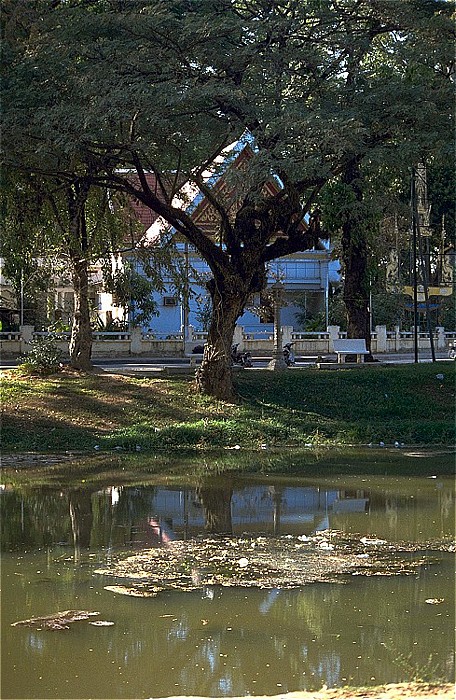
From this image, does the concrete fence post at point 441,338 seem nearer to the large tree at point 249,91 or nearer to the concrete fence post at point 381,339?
the concrete fence post at point 381,339

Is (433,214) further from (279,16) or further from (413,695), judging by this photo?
(413,695)

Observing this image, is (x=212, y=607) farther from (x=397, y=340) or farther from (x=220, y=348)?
(x=397, y=340)

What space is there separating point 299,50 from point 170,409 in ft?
24.0

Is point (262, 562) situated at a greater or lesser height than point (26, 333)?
lesser

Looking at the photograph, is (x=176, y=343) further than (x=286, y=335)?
No

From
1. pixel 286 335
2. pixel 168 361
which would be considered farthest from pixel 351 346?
pixel 286 335

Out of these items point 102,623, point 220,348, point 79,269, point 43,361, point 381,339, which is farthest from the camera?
point 381,339

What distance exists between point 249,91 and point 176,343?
18.5 meters

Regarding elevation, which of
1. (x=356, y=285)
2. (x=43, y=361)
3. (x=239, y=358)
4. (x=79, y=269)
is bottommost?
(x=239, y=358)

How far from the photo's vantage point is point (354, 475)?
15820 millimetres

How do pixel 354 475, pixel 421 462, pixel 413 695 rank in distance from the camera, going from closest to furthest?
1. pixel 413 695
2. pixel 354 475
3. pixel 421 462

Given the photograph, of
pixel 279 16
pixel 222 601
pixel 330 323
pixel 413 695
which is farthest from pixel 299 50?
pixel 330 323

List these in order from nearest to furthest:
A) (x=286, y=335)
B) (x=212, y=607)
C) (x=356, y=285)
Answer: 1. (x=212, y=607)
2. (x=356, y=285)
3. (x=286, y=335)

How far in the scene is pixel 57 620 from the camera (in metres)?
7.94
